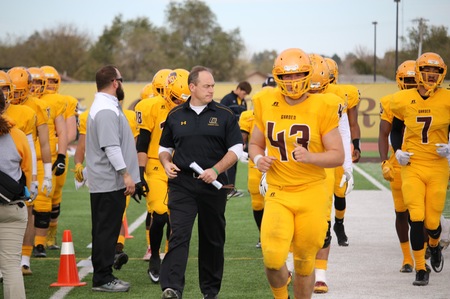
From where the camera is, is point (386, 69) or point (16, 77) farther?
point (386, 69)

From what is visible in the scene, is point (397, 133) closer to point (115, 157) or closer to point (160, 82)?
point (160, 82)

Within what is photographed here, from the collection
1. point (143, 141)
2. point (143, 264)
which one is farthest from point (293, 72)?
point (143, 264)

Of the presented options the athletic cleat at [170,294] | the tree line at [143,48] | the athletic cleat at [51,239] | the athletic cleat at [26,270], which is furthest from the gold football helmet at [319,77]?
the tree line at [143,48]

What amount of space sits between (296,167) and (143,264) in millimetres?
3644

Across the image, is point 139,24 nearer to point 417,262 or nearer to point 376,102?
point 376,102

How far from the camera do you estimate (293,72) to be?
633cm

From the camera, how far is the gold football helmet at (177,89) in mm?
8531

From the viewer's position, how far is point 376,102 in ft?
112

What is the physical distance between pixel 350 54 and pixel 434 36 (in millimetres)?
43847

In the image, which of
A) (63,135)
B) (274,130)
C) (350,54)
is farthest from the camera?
(350,54)

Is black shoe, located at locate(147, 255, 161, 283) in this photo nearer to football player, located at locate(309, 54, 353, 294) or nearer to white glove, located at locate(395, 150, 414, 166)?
football player, located at locate(309, 54, 353, 294)

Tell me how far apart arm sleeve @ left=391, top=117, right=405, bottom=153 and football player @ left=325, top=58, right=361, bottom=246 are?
0.69 metres

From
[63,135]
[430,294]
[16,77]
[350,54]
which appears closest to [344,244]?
[430,294]

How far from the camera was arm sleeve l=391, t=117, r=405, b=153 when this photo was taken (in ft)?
28.2
